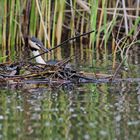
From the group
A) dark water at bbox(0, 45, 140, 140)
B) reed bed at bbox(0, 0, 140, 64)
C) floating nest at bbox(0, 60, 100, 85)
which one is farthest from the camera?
reed bed at bbox(0, 0, 140, 64)

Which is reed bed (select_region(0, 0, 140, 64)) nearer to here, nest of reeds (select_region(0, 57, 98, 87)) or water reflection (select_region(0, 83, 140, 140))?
nest of reeds (select_region(0, 57, 98, 87))

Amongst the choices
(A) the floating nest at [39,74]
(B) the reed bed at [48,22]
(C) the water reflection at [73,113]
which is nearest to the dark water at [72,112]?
(C) the water reflection at [73,113]

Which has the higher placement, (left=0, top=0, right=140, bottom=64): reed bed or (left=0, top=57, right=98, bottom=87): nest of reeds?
(left=0, top=0, right=140, bottom=64): reed bed

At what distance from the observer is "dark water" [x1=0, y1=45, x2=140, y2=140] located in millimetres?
5383

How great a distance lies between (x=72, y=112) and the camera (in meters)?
6.23

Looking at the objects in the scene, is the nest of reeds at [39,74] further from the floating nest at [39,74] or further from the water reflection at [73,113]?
the water reflection at [73,113]

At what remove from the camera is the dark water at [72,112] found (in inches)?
212

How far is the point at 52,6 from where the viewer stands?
12695mm

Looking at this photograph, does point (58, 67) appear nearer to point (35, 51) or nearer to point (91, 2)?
point (35, 51)

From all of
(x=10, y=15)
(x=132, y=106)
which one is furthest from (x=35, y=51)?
(x=132, y=106)

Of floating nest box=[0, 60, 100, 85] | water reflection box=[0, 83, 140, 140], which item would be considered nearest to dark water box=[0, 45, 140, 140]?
water reflection box=[0, 83, 140, 140]

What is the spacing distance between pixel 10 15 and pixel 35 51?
87.4 inches

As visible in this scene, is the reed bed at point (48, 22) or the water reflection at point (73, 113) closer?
the water reflection at point (73, 113)

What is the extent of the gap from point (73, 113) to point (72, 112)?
0.05 metres
